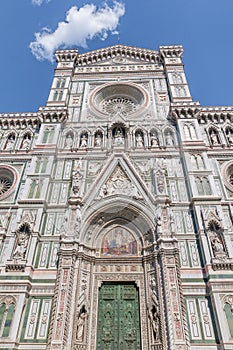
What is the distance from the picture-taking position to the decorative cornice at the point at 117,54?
19.0 m

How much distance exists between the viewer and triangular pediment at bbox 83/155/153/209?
11523mm

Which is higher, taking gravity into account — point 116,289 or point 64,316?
point 116,289

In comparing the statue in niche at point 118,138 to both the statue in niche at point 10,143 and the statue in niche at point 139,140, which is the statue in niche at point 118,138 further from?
the statue in niche at point 10,143

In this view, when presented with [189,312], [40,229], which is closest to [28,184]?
[40,229]

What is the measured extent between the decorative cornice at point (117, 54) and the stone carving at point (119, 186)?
9843 mm

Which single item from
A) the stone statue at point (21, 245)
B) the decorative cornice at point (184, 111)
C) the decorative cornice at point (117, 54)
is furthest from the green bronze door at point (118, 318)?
the decorative cornice at point (117, 54)

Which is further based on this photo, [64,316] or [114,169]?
[114,169]

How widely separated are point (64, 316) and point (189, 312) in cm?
368

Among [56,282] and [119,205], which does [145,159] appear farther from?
[56,282]

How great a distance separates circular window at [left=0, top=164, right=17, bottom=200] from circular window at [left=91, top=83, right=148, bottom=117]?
18.5 ft

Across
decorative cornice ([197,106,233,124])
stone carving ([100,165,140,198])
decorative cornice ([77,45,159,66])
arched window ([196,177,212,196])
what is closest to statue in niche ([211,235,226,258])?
arched window ([196,177,212,196])

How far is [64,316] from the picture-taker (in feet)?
28.0

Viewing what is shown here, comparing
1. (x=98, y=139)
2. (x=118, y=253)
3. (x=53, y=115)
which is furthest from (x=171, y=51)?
(x=118, y=253)

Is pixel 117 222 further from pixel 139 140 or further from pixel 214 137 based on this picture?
pixel 214 137
